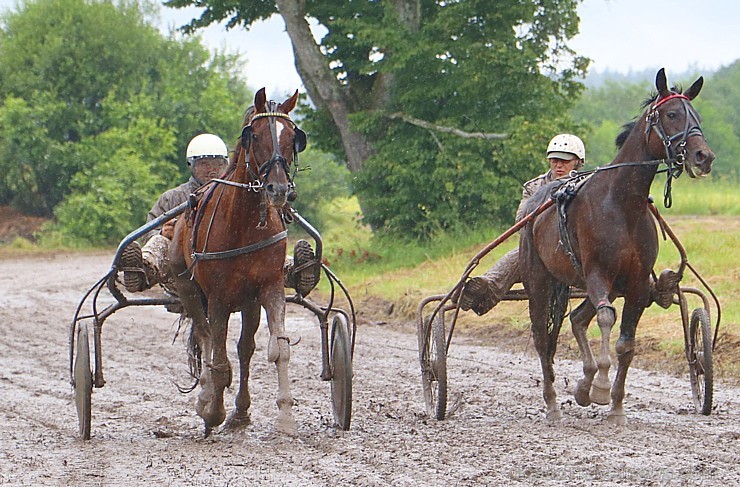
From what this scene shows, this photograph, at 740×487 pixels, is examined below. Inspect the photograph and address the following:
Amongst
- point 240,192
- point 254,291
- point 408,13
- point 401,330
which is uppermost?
point 408,13

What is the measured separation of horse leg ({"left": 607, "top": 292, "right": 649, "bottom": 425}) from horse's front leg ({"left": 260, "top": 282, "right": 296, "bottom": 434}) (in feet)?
6.72

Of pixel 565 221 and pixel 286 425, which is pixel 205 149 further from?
pixel 565 221

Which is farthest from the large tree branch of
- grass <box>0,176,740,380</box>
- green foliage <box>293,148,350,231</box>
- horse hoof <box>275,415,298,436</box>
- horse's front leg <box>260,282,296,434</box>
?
green foliage <box>293,148,350,231</box>

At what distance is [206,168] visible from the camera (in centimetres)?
798

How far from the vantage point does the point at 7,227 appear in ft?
109

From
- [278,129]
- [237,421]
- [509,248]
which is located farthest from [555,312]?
[509,248]

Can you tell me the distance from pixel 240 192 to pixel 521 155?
11.5 metres

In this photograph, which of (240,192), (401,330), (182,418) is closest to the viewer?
(240,192)

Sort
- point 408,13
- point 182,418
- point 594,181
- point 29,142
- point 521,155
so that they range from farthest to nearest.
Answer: point 29,142 < point 408,13 < point 521,155 < point 182,418 < point 594,181

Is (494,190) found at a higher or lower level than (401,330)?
higher

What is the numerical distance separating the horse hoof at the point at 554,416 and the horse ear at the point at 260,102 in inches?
109

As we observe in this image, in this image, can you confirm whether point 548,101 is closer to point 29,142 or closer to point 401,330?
point 401,330

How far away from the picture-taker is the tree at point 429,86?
18.1m

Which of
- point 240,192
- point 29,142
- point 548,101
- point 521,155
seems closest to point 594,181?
point 240,192
